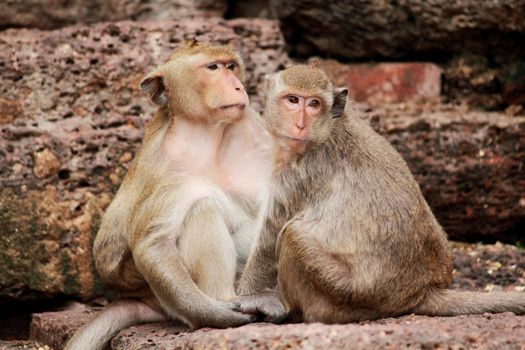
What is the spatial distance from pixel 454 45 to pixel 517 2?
2.04 ft

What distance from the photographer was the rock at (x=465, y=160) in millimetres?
8297

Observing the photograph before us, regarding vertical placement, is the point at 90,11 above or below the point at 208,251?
above

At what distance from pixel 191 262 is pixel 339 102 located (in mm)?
1110

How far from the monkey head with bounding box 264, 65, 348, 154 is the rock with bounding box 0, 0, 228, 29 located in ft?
8.77

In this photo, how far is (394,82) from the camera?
870 cm

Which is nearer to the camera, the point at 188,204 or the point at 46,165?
the point at 188,204

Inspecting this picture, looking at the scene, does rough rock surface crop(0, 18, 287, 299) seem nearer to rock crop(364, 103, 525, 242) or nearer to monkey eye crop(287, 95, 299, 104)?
rock crop(364, 103, 525, 242)

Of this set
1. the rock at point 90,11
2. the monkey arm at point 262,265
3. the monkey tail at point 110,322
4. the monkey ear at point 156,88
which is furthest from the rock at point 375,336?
the rock at point 90,11

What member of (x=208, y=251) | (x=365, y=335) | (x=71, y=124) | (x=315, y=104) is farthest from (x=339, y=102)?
(x=71, y=124)

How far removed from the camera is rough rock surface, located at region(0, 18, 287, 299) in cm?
766

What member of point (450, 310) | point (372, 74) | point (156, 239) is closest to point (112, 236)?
point (156, 239)

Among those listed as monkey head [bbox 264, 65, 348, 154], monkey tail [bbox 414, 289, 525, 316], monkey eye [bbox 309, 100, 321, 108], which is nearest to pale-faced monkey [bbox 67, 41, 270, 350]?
monkey head [bbox 264, 65, 348, 154]

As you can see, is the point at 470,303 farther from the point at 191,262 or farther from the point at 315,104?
the point at 191,262

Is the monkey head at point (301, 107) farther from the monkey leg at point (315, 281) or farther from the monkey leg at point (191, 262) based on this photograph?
the monkey leg at point (191, 262)
